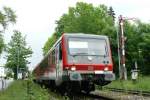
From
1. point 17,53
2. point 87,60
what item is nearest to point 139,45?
point 87,60

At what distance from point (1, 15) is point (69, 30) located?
1483 inches

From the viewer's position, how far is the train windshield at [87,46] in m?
24.0

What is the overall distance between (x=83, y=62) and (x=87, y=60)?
283 mm

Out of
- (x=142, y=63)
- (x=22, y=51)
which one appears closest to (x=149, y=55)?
(x=142, y=63)

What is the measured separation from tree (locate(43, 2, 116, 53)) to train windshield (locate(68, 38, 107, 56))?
53.7 m

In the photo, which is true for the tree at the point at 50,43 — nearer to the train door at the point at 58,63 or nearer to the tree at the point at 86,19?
the tree at the point at 86,19

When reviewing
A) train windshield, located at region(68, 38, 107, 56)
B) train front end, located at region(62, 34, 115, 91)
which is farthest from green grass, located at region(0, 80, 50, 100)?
train windshield, located at region(68, 38, 107, 56)

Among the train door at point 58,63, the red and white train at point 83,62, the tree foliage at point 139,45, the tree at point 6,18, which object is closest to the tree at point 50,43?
the tree foliage at point 139,45

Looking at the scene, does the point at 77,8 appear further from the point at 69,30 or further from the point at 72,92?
the point at 72,92

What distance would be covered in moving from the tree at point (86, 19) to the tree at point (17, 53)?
33.5m

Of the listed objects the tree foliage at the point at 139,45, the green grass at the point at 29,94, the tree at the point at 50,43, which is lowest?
the green grass at the point at 29,94

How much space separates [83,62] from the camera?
23625mm

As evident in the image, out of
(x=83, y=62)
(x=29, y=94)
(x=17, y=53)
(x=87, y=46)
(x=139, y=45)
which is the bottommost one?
(x=29, y=94)

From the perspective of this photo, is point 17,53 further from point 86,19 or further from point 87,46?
point 87,46
